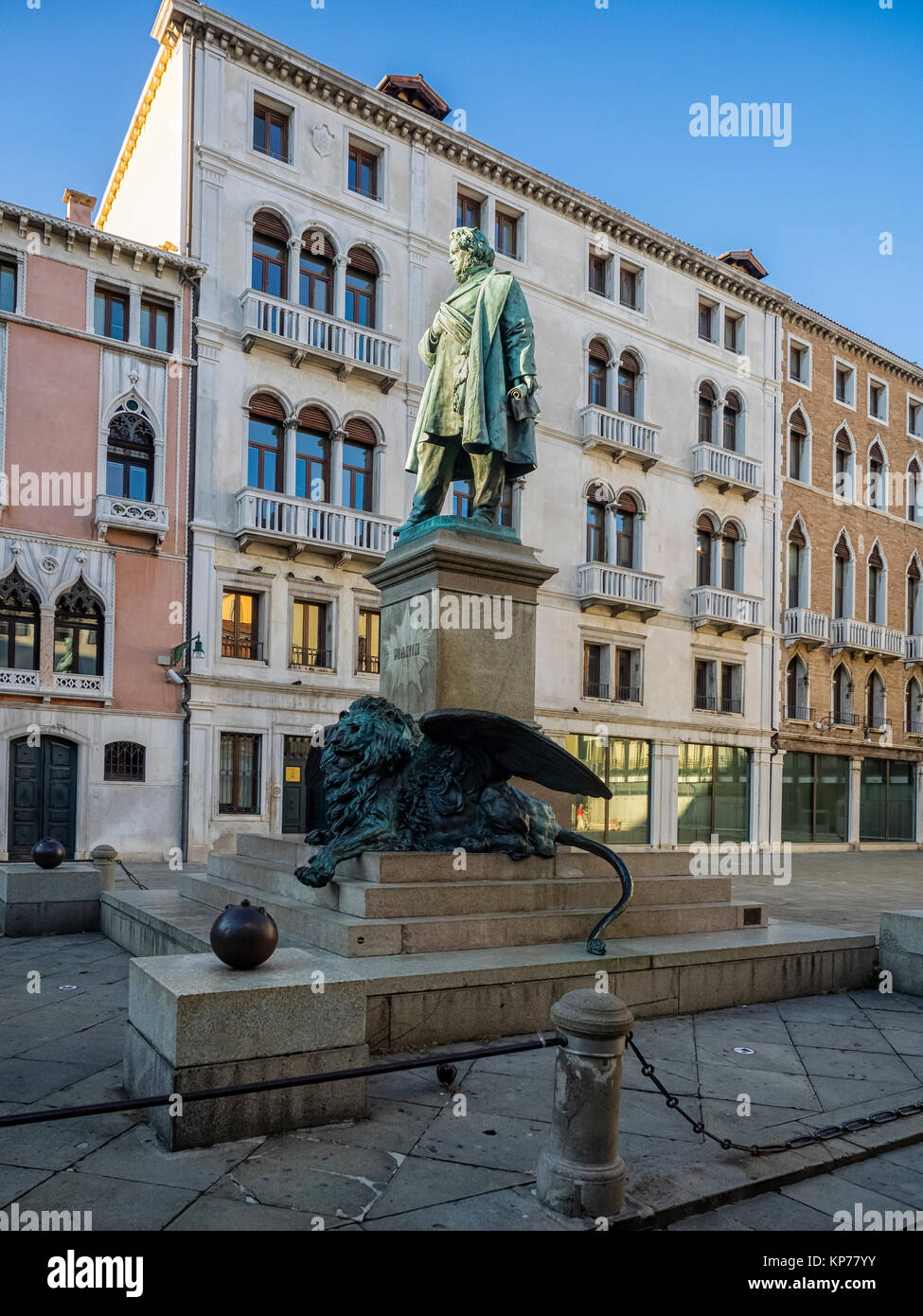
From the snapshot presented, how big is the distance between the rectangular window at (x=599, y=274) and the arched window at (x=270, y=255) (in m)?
10.6

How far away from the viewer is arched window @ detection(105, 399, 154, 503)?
21.9 meters

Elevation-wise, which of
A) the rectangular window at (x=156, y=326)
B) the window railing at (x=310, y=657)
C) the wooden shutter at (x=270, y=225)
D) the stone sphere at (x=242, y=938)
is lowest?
the stone sphere at (x=242, y=938)

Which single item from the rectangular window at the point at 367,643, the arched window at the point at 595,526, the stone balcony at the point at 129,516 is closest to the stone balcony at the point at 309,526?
Answer: the rectangular window at the point at 367,643

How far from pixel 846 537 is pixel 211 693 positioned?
25.3 m

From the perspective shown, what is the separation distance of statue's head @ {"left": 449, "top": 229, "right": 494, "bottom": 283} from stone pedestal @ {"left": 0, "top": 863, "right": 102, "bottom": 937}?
7.43m

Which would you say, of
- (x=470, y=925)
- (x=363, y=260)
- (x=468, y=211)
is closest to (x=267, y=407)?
(x=363, y=260)

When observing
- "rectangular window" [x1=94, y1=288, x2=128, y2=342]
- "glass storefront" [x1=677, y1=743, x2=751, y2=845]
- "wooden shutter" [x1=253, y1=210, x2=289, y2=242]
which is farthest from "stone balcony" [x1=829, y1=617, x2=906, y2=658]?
"rectangular window" [x1=94, y1=288, x2=128, y2=342]

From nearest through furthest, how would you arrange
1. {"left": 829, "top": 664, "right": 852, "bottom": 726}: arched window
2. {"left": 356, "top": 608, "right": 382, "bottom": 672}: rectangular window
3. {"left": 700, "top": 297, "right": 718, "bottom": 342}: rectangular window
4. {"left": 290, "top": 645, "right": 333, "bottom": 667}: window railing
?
1. {"left": 290, "top": 645, "right": 333, "bottom": 667}: window railing
2. {"left": 356, "top": 608, "right": 382, "bottom": 672}: rectangular window
3. {"left": 700, "top": 297, "right": 718, "bottom": 342}: rectangular window
4. {"left": 829, "top": 664, "right": 852, "bottom": 726}: arched window

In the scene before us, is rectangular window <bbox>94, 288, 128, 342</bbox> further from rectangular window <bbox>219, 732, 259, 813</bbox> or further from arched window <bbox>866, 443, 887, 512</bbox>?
arched window <bbox>866, 443, 887, 512</bbox>

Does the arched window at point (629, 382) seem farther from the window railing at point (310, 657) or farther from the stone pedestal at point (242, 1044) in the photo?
the stone pedestal at point (242, 1044)

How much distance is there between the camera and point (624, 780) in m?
29.0

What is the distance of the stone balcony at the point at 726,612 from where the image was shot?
30.8 meters

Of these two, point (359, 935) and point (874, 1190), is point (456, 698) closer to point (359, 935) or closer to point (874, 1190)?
point (359, 935)

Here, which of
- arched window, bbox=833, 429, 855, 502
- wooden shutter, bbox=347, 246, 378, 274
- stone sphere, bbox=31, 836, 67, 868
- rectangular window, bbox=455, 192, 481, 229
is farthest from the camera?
arched window, bbox=833, 429, 855, 502
